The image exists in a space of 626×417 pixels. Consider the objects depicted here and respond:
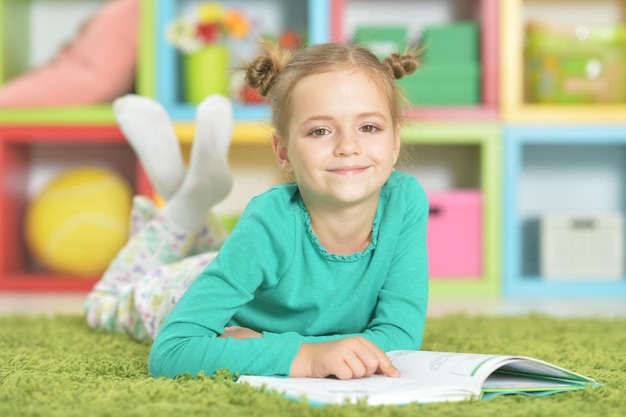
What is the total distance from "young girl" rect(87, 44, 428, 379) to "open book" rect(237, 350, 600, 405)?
0.04 metres

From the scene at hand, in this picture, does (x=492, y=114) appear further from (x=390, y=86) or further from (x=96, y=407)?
(x=96, y=407)

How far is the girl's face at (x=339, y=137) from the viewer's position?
1017 mm

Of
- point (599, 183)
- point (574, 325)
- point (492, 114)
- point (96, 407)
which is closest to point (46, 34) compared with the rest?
point (492, 114)

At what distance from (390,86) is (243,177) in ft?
5.41

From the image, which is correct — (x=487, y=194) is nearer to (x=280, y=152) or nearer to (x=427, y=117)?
(x=427, y=117)

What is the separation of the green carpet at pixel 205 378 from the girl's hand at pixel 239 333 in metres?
0.08

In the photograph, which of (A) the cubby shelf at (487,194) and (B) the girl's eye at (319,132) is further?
(A) the cubby shelf at (487,194)


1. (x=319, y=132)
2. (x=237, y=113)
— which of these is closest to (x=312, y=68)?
(x=319, y=132)

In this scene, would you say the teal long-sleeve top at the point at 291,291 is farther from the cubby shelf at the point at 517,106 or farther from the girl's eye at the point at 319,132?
the cubby shelf at the point at 517,106

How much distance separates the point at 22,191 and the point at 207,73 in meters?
0.71

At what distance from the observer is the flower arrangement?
7.81 feet

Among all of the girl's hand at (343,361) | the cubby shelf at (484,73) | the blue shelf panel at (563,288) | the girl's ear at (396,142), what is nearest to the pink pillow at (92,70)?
the cubby shelf at (484,73)

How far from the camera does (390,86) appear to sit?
1097 mm

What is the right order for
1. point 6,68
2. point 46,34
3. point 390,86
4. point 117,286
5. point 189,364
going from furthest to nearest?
point 46,34, point 6,68, point 117,286, point 390,86, point 189,364
